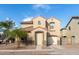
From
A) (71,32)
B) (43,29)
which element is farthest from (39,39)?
(71,32)

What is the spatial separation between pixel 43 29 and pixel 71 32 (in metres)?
0.70

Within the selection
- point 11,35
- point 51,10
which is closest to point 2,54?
point 11,35

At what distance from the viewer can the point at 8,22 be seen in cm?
1678

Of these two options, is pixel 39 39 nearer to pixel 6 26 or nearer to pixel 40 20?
pixel 40 20

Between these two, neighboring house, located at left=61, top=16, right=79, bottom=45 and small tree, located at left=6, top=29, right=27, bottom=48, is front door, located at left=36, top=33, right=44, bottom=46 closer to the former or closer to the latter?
small tree, located at left=6, top=29, right=27, bottom=48

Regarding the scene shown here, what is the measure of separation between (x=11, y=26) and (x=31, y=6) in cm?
70

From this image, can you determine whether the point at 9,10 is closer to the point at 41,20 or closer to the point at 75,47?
the point at 41,20

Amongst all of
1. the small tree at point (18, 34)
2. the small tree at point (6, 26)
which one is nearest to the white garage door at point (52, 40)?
the small tree at point (18, 34)

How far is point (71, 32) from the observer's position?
16.8 metres

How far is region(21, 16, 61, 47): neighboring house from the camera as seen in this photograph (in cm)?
1683

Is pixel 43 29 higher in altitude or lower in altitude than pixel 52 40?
higher

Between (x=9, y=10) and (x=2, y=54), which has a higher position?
(x=9, y=10)

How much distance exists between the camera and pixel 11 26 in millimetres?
16812

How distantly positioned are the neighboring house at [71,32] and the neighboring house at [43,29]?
0.13 metres
